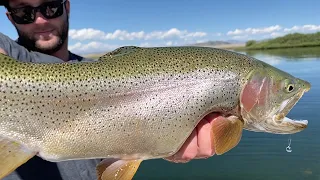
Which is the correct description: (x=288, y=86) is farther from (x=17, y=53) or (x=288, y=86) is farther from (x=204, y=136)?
(x=17, y=53)

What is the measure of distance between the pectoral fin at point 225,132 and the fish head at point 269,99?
0.14 metres

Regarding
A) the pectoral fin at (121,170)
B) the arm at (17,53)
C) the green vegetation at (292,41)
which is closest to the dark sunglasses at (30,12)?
the arm at (17,53)

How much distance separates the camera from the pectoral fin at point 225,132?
3156mm

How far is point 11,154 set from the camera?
2.82m

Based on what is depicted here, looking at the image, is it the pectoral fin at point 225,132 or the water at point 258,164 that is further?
the water at point 258,164

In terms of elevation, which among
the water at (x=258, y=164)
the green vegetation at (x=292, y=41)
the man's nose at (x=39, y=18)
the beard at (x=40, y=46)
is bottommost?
the water at (x=258, y=164)

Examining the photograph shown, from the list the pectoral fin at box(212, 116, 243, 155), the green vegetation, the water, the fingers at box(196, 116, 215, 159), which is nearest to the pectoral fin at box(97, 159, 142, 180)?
the fingers at box(196, 116, 215, 159)

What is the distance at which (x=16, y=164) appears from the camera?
2828 mm

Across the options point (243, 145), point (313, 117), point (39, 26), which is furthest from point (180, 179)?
point (313, 117)

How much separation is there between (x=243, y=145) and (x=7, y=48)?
9197mm

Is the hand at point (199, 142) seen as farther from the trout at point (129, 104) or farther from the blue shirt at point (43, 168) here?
the blue shirt at point (43, 168)

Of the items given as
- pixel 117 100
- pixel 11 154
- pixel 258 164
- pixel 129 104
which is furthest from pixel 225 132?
pixel 258 164

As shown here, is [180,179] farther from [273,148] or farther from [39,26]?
[39,26]

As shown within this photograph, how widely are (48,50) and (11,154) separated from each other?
7.99ft
